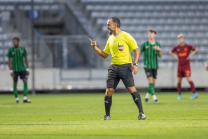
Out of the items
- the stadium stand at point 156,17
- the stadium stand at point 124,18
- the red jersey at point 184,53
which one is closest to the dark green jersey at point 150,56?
the red jersey at point 184,53

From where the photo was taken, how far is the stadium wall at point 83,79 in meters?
18.8

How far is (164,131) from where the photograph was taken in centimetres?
525

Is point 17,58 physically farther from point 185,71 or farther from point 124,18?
point 124,18

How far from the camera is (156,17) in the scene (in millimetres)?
→ 23328

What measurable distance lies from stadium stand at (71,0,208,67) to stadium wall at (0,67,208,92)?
2934 millimetres

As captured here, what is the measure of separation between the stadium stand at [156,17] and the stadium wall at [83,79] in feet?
9.63

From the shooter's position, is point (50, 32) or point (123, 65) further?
point (50, 32)

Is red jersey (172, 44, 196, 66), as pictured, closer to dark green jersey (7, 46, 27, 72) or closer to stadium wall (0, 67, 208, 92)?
dark green jersey (7, 46, 27, 72)

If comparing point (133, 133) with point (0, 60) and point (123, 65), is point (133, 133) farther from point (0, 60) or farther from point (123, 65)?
point (0, 60)

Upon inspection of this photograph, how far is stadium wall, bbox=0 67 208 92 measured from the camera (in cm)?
1878

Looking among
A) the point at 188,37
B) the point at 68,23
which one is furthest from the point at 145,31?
the point at 68,23

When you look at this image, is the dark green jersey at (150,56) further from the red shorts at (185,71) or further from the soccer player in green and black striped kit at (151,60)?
the red shorts at (185,71)

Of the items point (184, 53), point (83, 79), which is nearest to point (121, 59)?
point (184, 53)

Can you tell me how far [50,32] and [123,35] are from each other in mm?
19543
